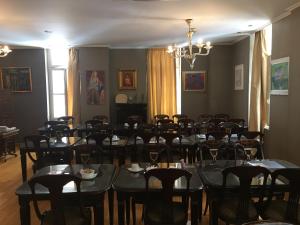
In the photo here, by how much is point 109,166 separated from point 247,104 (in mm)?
4762

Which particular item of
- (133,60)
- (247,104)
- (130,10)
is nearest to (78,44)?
(133,60)

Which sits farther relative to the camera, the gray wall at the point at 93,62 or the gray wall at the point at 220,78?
the gray wall at the point at 220,78

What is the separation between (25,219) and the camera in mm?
2465

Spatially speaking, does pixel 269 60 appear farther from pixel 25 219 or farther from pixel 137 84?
pixel 25 219

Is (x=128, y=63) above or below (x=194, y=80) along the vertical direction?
above

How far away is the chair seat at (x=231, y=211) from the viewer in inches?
98.9

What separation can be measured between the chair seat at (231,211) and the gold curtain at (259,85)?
145 inches

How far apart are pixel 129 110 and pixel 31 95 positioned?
3130 mm

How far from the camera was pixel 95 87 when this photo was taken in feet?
26.6

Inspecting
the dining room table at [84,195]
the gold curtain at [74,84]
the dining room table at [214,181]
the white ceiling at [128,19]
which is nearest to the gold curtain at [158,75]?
the white ceiling at [128,19]

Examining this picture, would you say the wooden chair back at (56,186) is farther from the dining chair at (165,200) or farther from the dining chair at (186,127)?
the dining chair at (186,127)

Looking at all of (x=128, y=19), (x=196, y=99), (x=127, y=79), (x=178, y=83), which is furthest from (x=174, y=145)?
(x=127, y=79)

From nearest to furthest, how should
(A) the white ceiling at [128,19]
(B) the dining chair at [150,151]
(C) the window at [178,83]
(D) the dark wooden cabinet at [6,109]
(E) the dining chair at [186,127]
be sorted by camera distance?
1. (B) the dining chair at [150,151]
2. (A) the white ceiling at [128,19]
3. (E) the dining chair at [186,127]
4. (D) the dark wooden cabinet at [6,109]
5. (C) the window at [178,83]

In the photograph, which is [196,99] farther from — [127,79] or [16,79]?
[16,79]
